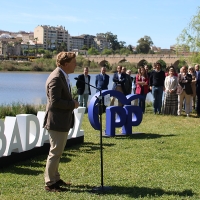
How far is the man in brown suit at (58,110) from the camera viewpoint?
5.08 metres

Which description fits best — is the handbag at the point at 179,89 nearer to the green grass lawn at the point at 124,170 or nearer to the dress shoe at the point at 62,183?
the green grass lawn at the point at 124,170

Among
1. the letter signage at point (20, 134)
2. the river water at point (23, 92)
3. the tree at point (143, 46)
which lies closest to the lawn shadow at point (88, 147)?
the letter signage at point (20, 134)

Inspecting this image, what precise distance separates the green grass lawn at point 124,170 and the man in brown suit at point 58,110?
322 millimetres

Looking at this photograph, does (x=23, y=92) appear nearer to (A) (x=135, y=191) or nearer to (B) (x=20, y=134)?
(B) (x=20, y=134)

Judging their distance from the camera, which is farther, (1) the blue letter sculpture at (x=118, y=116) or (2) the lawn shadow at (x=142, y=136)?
(2) the lawn shadow at (x=142, y=136)

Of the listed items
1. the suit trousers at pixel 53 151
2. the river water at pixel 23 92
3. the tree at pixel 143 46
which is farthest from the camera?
the tree at pixel 143 46

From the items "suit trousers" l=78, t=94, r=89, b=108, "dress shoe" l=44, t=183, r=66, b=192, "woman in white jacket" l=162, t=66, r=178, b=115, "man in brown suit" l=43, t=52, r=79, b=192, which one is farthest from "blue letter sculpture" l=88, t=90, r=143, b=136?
"suit trousers" l=78, t=94, r=89, b=108

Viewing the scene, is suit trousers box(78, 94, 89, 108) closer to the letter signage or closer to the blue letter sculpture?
the blue letter sculpture

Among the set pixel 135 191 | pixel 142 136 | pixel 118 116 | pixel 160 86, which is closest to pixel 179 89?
pixel 160 86

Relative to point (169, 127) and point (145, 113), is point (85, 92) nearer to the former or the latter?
point (145, 113)

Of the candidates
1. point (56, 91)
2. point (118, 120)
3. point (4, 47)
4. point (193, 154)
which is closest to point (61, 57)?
point (56, 91)

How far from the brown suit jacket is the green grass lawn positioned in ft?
2.85

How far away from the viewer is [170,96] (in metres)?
14.2

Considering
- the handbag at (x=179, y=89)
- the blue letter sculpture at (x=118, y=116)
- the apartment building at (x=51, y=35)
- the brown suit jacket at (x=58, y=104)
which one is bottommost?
the blue letter sculpture at (x=118, y=116)
